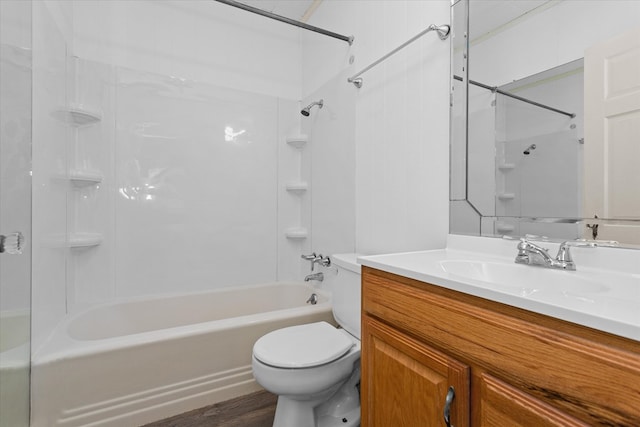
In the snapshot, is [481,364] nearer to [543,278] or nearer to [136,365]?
[543,278]

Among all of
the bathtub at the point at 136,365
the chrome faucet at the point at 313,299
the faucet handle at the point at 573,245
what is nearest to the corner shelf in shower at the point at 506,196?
the faucet handle at the point at 573,245

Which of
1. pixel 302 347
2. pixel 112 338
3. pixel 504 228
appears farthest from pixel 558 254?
pixel 112 338

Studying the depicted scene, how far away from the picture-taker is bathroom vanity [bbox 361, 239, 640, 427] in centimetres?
47

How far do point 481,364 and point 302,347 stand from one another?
0.83 metres

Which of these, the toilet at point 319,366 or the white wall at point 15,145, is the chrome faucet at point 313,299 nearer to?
the toilet at point 319,366

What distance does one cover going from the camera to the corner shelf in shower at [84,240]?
1819 mm

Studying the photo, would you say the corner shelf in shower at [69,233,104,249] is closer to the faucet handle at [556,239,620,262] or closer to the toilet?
the toilet

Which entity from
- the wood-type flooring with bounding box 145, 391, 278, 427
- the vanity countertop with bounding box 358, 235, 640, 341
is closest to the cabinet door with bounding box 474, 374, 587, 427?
the vanity countertop with bounding box 358, 235, 640, 341

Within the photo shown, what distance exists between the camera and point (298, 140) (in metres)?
2.52

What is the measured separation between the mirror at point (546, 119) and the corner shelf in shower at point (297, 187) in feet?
4.62

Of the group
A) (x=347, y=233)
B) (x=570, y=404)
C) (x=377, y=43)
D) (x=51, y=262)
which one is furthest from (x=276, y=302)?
(x=570, y=404)

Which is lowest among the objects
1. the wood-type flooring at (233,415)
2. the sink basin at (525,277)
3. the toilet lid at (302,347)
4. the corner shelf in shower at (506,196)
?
the wood-type flooring at (233,415)

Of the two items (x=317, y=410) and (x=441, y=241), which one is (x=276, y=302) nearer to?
(x=317, y=410)

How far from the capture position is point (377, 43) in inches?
67.9
